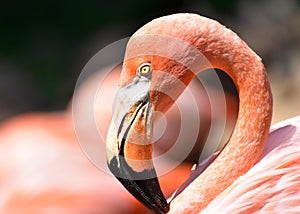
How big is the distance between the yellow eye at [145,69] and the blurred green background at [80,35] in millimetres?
3082

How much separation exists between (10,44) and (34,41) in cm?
19

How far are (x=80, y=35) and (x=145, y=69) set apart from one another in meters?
4.03

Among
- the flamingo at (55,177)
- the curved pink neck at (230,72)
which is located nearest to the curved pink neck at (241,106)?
the curved pink neck at (230,72)

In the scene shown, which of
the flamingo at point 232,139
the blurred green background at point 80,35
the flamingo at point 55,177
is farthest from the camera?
the blurred green background at point 80,35

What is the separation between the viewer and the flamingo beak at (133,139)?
78.4 inches

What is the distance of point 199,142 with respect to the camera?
3785 mm

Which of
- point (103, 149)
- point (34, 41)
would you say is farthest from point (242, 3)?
point (103, 149)

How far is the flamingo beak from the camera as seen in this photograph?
199cm

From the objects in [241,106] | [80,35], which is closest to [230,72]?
[241,106]

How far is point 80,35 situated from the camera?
5.99 metres

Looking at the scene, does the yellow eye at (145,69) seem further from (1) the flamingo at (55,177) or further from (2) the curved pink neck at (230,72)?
(1) the flamingo at (55,177)

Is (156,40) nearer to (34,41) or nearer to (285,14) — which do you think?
(285,14)

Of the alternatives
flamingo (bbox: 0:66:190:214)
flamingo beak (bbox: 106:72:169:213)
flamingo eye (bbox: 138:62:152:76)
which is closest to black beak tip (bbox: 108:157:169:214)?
flamingo beak (bbox: 106:72:169:213)

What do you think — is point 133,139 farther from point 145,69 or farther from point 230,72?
point 230,72
